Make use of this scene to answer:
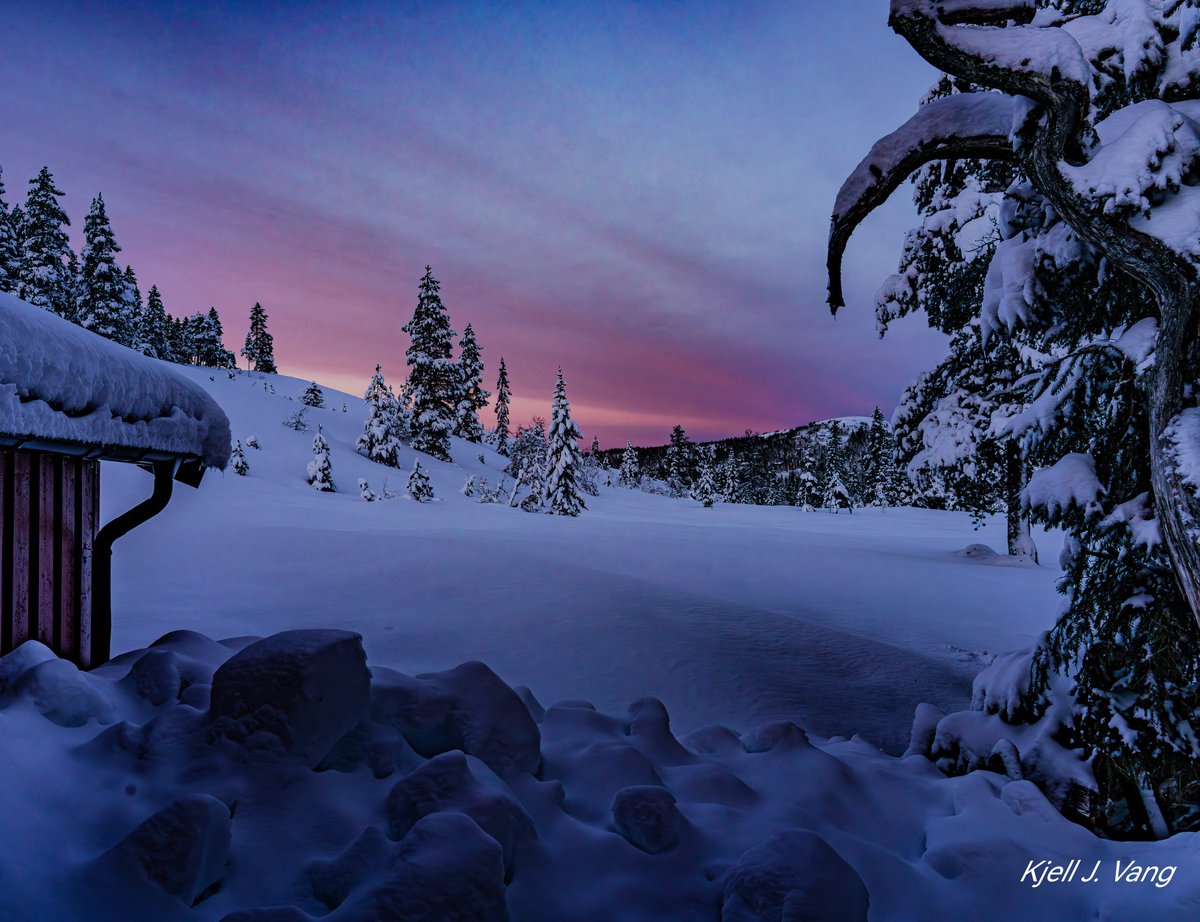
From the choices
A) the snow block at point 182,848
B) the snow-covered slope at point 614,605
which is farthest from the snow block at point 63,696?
the snow-covered slope at point 614,605

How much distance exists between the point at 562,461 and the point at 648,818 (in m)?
30.8

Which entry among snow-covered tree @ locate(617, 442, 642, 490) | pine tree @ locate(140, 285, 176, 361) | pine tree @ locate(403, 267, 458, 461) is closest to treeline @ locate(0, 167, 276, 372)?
pine tree @ locate(140, 285, 176, 361)

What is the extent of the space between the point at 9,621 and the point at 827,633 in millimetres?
7618

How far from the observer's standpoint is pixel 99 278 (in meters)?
36.1

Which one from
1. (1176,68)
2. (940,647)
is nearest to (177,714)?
(1176,68)

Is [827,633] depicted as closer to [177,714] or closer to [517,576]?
[517,576]

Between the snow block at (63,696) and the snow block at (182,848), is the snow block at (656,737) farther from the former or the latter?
the snow block at (63,696)

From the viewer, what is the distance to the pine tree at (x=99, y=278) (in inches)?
1409

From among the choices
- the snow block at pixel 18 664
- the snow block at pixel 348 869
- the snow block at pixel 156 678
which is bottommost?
the snow block at pixel 348 869

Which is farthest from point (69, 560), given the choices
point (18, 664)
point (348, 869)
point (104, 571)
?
point (348, 869)

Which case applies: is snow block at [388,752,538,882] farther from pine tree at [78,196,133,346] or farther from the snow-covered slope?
pine tree at [78,196,133,346]

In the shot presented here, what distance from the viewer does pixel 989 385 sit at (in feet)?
44.0

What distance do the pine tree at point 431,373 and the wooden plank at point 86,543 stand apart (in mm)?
38829

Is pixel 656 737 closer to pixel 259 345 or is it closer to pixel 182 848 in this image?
pixel 182 848
